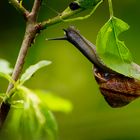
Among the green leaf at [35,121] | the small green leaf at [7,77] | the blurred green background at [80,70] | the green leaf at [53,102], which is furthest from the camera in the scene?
the blurred green background at [80,70]

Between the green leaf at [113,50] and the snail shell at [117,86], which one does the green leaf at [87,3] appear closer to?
the green leaf at [113,50]

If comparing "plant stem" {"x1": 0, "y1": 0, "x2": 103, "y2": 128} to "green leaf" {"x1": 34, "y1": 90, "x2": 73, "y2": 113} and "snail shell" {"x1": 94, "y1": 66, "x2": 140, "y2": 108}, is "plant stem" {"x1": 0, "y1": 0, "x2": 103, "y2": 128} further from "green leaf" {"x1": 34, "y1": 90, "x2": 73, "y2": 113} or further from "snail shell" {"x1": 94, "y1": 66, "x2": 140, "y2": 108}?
"green leaf" {"x1": 34, "y1": 90, "x2": 73, "y2": 113}

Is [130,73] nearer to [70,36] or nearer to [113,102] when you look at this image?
[113,102]

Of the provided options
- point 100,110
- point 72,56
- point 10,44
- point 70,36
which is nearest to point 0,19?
point 10,44

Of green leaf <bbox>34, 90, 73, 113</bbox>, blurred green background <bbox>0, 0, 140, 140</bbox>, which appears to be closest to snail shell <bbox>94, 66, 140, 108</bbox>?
green leaf <bbox>34, 90, 73, 113</bbox>

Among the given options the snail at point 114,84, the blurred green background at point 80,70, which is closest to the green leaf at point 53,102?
the snail at point 114,84

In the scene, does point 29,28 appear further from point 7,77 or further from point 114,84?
point 114,84

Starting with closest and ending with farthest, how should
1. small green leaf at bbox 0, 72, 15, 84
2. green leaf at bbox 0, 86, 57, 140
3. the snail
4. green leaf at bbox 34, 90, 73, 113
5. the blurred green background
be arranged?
1. green leaf at bbox 0, 86, 57, 140
2. small green leaf at bbox 0, 72, 15, 84
3. the snail
4. green leaf at bbox 34, 90, 73, 113
5. the blurred green background
